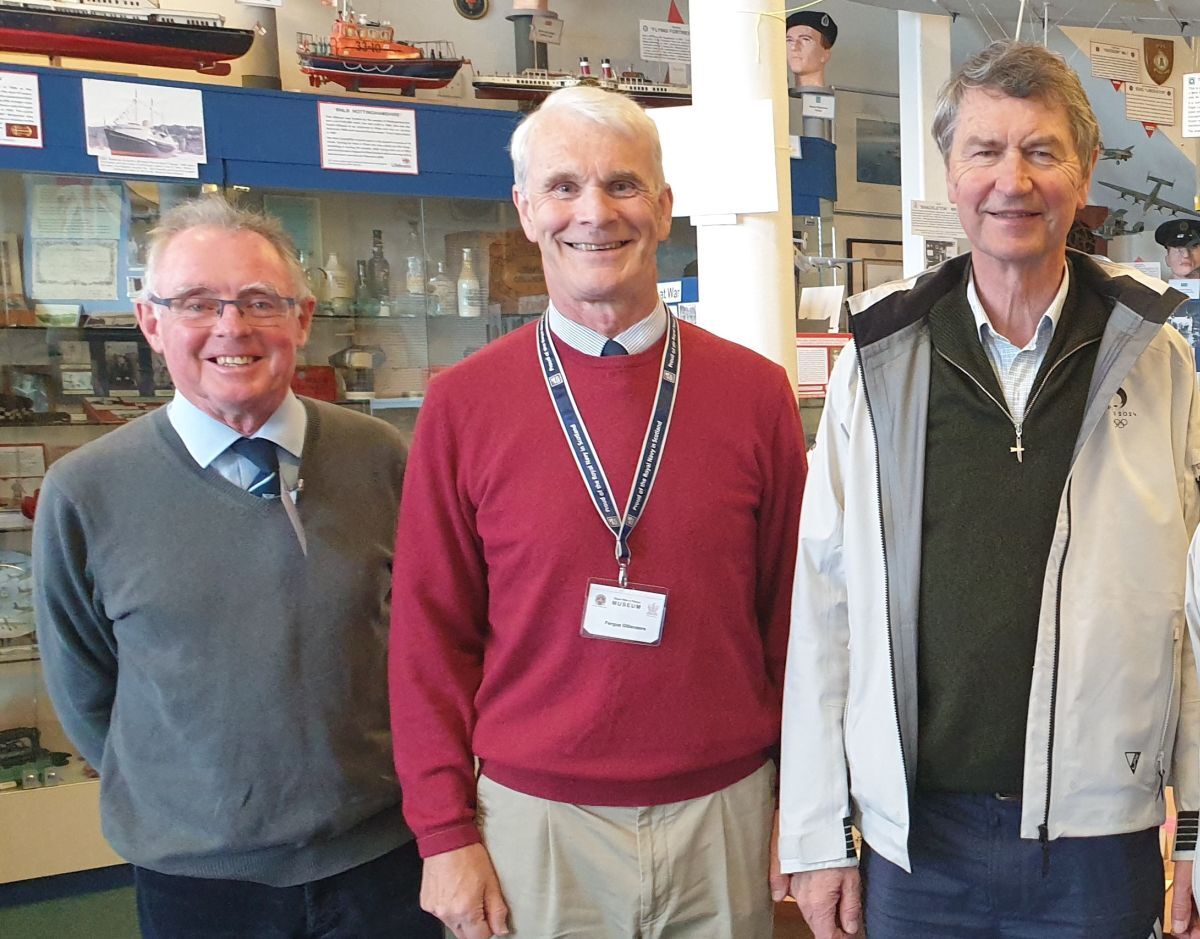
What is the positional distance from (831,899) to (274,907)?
0.83 m

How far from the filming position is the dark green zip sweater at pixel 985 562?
153 cm

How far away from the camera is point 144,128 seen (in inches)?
151

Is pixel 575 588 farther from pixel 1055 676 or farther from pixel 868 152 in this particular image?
pixel 868 152

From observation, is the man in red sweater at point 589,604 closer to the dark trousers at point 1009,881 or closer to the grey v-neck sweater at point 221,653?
the grey v-neck sweater at point 221,653

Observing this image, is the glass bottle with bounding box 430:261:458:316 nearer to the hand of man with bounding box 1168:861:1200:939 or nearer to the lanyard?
the lanyard

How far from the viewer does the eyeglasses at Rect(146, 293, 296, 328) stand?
5.88 feet

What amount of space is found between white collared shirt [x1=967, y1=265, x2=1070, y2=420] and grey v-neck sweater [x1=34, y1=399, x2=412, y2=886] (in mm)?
978

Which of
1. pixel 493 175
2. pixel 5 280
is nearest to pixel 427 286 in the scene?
pixel 493 175

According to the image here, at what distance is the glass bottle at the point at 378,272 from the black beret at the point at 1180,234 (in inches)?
149

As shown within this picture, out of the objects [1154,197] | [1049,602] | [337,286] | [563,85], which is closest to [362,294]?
[337,286]

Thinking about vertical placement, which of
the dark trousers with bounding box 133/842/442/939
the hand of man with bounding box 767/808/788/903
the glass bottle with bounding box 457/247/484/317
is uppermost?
the glass bottle with bounding box 457/247/484/317

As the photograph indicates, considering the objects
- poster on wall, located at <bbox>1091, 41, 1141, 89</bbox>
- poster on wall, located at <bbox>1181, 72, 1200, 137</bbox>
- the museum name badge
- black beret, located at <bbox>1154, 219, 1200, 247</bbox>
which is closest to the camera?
the museum name badge

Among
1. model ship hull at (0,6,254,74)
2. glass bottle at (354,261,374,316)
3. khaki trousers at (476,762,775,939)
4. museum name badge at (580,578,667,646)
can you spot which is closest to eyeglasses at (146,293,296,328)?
museum name badge at (580,578,667,646)

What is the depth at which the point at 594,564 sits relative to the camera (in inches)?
64.1
